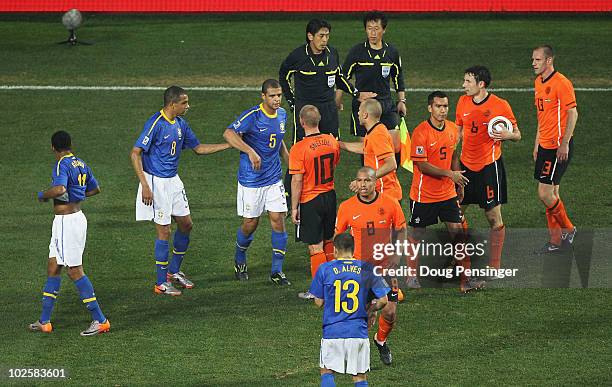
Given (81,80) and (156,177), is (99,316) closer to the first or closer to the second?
(156,177)

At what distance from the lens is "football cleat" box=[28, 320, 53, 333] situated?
11578mm

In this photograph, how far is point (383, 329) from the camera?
35.0ft

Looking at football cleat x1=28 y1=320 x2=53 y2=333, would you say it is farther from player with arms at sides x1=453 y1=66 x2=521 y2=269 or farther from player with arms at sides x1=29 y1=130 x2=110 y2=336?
player with arms at sides x1=453 y1=66 x2=521 y2=269

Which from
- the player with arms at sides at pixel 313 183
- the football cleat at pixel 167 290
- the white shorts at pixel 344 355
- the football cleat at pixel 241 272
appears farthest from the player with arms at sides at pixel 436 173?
the white shorts at pixel 344 355

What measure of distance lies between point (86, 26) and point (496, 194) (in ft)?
58.2

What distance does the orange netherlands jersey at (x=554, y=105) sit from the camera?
45.1ft

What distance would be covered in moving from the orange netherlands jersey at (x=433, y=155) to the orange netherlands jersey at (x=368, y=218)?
171cm

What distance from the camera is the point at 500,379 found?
10391mm

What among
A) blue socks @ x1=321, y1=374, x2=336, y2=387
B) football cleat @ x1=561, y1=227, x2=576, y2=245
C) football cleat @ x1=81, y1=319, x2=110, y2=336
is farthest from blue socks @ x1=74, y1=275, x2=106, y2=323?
football cleat @ x1=561, y1=227, x2=576, y2=245

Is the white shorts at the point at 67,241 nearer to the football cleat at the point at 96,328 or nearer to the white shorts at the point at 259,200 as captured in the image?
the football cleat at the point at 96,328

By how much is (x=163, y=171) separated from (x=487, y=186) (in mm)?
3792

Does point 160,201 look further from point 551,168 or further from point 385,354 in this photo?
point 551,168

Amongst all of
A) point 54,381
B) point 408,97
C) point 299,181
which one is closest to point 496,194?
point 299,181

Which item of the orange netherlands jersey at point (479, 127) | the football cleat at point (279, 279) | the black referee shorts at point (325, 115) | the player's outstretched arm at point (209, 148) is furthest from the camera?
the black referee shorts at point (325, 115)
